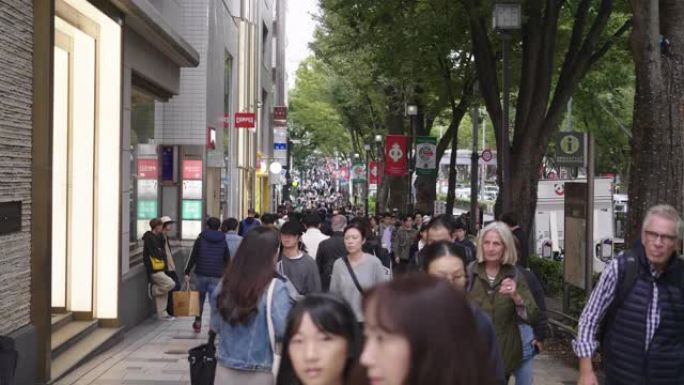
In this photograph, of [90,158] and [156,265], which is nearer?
[90,158]

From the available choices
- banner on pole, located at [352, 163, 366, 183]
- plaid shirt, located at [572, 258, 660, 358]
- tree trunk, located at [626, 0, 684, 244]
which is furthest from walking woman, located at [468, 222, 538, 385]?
banner on pole, located at [352, 163, 366, 183]

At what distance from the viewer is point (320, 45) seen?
36.9 metres

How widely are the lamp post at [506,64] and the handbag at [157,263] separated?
6000mm

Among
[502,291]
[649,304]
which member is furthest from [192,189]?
[649,304]

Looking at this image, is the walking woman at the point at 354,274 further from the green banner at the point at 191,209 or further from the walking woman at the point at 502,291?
the green banner at the point at 191,209

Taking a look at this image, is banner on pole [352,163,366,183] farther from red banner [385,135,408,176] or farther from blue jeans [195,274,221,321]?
blue jeans [195,274,221,321]

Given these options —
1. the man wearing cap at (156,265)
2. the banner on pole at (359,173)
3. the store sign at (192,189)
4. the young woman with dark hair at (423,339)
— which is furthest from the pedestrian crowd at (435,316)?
the banner on pole at (359,173)

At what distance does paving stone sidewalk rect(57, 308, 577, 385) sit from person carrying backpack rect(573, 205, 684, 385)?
16.4ft

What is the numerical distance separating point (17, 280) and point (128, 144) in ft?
17.5

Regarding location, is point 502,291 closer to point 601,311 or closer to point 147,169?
point 601,311

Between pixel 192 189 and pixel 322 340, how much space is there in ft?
59.6

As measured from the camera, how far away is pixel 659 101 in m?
8.57

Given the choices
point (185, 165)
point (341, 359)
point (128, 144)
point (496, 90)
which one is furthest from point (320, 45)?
point (341, 359)

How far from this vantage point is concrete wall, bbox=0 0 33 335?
7.93 m
